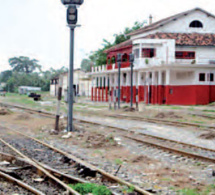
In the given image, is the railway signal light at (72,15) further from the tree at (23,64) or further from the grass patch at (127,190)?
the tree at (23,64)

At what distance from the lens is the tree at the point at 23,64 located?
5202 inches

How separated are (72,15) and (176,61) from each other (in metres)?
22.6

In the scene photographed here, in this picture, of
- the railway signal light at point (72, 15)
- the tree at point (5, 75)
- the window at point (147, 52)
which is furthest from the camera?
the tree at point (5, 75)

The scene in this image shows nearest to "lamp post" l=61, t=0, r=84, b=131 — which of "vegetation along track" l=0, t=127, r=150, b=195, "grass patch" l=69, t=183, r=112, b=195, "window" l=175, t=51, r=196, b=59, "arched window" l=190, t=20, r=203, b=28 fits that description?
"vegetation along track" l=0, t=127, r=150, b=195

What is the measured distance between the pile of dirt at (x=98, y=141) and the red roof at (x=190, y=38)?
27.2 m

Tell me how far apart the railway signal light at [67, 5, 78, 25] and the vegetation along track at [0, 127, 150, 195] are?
4.46 m

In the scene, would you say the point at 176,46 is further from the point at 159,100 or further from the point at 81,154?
the point at 81,154

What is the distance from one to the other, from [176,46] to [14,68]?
4168 inches

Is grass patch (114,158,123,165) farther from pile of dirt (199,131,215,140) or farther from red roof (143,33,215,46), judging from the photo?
red roof (143,33,215,46)

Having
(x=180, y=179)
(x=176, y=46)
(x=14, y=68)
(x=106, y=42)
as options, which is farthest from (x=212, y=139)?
(x=14, y=68)

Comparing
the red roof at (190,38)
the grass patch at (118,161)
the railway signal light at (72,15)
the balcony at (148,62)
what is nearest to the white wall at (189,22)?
the red roof at (190,38)

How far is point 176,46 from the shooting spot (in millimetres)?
36750

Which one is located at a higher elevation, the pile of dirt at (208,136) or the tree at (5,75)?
the tree at (5,75)

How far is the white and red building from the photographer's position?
3384cm
